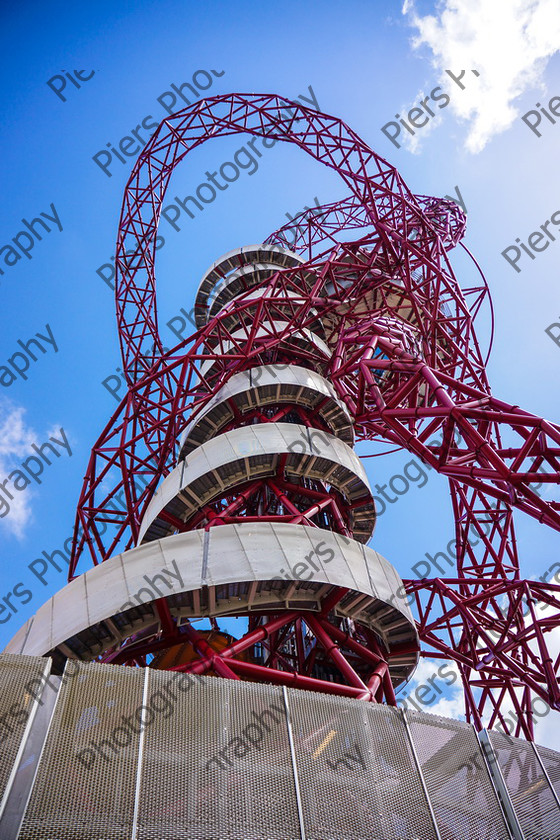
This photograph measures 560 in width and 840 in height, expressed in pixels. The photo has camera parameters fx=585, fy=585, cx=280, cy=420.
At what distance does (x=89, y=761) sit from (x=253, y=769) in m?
2.36

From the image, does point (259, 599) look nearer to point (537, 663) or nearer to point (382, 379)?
point (537, 663)

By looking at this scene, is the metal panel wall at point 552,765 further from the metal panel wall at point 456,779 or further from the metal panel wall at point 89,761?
the metal panel wall at point 89,761

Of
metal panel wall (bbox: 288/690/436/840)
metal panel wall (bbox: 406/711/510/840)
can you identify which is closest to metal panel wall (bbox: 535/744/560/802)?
metal panel wall (bbox: 406/711/510/840)

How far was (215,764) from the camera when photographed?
8508mm

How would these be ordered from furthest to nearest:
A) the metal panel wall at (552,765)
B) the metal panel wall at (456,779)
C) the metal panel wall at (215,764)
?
the metal panel wall at (552,765) < the metal panel wall at (456,779) < the metal panel wall at (215,764)

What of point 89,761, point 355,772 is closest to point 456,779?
point 355,772

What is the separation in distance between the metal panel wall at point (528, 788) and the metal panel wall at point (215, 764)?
4.13 metres

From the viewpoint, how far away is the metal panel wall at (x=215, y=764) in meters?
7.75

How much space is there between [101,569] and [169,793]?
7.23 m

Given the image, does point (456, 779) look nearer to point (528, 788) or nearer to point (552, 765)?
→ point (528, 788)

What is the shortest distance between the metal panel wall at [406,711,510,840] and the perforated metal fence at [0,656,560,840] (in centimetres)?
2

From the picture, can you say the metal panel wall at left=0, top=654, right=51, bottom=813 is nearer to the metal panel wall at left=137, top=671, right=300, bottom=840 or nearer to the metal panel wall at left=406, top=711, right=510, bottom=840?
the metal panel wall at left=137, top=671, right=300, bottom=840

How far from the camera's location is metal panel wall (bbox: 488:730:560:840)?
959 centimetres

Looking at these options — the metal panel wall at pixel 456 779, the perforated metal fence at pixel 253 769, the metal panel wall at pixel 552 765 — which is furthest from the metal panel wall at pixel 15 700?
the metal panel wall at pixel 552 765
